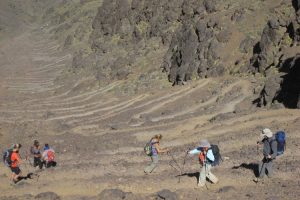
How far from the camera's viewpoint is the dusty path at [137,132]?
18734 millimetres

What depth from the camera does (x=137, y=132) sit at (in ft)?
113

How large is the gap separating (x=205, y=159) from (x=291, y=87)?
1783 centimetres

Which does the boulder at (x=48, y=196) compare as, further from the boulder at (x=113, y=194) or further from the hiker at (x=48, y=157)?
the hiker at (x=48, y=157)

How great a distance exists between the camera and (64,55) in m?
92.6

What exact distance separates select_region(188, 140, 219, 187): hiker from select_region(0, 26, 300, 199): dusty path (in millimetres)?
341

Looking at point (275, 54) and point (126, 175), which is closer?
point (126, 175)

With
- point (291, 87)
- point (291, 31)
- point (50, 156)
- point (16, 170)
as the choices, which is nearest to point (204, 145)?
point (16, 170)

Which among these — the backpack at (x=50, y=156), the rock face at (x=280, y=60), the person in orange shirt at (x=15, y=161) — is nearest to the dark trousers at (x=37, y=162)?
the backpack at (x=50, y=156)

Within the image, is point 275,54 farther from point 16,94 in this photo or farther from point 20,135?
point 16,94

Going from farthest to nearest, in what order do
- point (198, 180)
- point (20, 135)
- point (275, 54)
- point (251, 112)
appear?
point (275, 54) < point (20, 135) < point (251, 112) < point (198, 180)

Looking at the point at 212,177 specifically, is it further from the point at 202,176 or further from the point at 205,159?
the point at 205,159

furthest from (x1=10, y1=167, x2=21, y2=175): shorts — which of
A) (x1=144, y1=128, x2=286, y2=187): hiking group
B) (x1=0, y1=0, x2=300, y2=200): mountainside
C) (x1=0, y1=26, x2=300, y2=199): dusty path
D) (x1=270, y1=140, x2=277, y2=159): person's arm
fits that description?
(x1=270, y1=140, x2=277, y2=159): person's arm

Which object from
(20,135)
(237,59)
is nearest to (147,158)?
(20,135)

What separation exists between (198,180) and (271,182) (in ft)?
8.32
